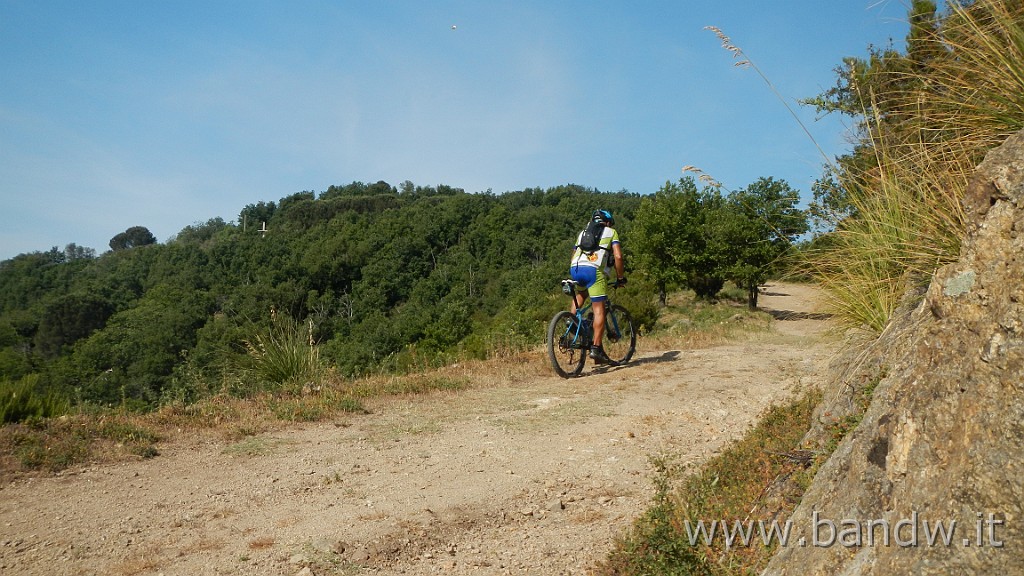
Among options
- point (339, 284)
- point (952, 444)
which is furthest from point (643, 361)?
point (339, 284)

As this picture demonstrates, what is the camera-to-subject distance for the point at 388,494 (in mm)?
4625

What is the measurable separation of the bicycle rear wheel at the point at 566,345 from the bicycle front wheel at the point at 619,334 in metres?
0.53

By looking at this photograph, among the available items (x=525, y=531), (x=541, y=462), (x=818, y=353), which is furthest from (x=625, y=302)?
(x=525, y=531)

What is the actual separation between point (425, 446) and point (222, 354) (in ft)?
12.8

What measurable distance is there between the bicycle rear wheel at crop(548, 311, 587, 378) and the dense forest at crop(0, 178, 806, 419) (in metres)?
1.75

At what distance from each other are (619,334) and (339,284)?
86664 mm

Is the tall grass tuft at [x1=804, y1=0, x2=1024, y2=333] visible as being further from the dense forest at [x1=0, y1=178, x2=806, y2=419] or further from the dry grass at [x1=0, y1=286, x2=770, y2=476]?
the dry grass at [x1=0, y1=286, x2=770, y2=476]

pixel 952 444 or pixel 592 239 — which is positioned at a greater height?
pixel 592 239

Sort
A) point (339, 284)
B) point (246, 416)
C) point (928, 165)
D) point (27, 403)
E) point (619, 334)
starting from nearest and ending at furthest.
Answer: point (928, 165), point (27, 403), point (246, 416), point (619, 334), point (339, 284)

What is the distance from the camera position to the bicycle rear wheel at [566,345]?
8.99 metres

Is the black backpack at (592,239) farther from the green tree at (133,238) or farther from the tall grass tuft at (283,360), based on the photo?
the green tree at (133,238)

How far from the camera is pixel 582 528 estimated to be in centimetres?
413

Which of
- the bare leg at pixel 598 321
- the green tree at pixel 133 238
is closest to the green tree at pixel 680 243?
the bare leg at pixel 598 321

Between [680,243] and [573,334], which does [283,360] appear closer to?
[573,334]
